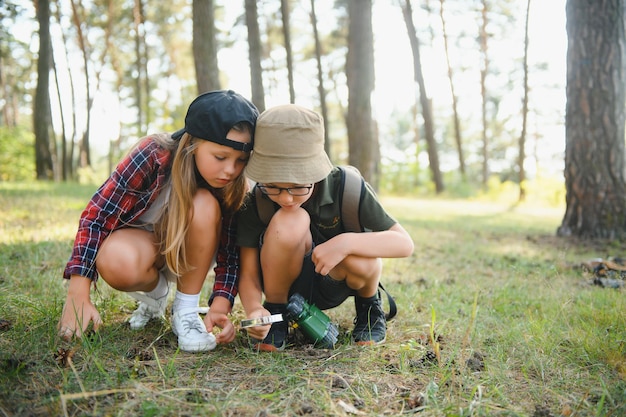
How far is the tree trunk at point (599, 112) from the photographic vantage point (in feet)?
17.2

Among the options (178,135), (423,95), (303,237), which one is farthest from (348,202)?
(423,95)

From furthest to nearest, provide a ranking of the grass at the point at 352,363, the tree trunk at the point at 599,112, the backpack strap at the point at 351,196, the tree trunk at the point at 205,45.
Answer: the tree trunk at the point at 205,45 → the tree trunk at the point at 599,112 → the backpack strap at the point at 351,196 → the grass at the point at 352,363

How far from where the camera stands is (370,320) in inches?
96.0

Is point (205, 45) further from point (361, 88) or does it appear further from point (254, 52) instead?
point (361, 88)

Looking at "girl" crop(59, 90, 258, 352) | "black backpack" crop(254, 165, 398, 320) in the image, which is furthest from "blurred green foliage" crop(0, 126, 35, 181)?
"black backpack" crop(254, 165, 398, 320)

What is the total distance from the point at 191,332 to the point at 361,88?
23.4 ft

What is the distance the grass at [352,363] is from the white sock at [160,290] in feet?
0.51

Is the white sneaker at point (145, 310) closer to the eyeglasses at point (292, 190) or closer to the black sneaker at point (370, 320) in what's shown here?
the eyeglasses at point (292, 190)

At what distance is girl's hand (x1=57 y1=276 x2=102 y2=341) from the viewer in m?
1.98

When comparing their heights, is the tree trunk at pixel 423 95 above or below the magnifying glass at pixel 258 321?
above

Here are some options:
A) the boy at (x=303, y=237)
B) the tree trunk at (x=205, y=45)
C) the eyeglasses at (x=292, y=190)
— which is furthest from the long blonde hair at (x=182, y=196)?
the tree trunk at (x=205, y=45)

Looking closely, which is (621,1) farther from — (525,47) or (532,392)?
(525,47)

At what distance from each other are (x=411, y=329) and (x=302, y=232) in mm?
815

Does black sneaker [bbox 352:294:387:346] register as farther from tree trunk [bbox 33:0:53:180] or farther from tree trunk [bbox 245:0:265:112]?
tree trunk [bbox 33:0:53:180]
